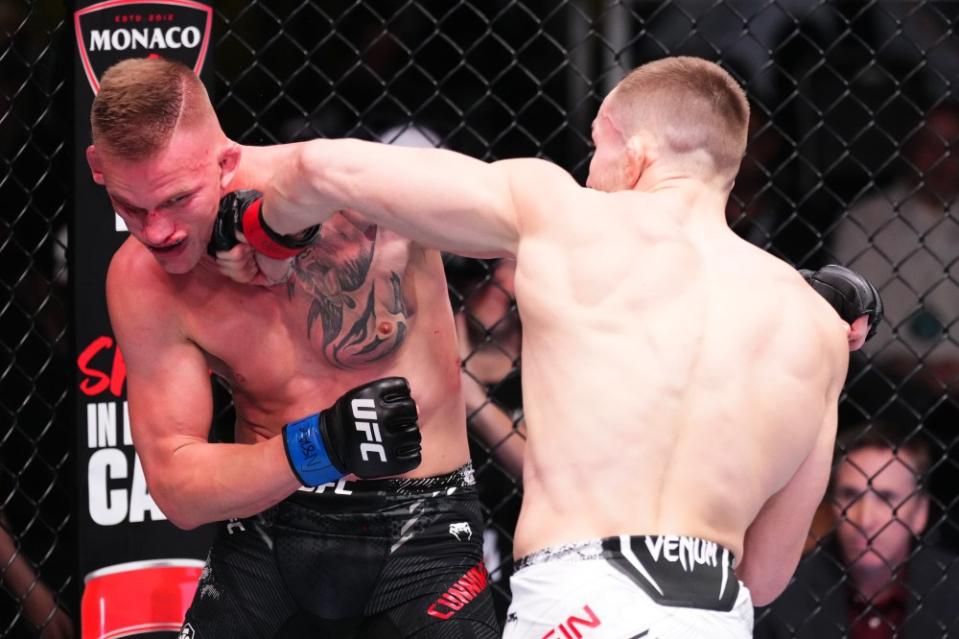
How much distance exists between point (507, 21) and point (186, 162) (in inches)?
42.2

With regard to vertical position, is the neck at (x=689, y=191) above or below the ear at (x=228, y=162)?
below

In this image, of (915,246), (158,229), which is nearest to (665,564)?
(158,229)

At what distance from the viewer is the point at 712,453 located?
133 cm

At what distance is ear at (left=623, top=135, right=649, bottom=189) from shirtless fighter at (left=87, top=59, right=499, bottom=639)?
1.46 feet

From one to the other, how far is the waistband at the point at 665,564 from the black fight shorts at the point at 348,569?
441 mm

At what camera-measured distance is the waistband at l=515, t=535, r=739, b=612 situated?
129cm

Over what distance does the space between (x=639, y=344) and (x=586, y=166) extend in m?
1.34

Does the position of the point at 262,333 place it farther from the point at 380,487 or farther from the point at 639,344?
the point at 639,344

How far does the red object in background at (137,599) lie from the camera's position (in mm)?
1974

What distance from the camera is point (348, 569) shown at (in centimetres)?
174

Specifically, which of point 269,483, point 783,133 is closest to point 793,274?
point 269,483

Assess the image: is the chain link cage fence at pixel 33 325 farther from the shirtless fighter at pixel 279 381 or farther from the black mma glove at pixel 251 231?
the black mma glove at pixel 251 231

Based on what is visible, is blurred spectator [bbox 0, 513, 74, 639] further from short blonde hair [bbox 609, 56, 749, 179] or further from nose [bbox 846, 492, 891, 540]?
nose [bbox 846, 492, 891, 540]

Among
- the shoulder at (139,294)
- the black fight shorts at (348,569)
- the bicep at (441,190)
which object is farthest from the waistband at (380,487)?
the bicep at (441,190)
